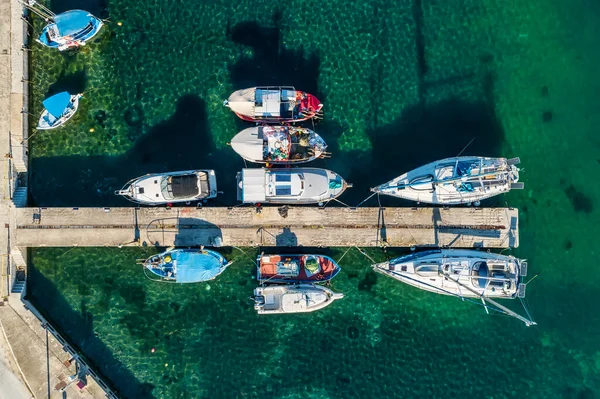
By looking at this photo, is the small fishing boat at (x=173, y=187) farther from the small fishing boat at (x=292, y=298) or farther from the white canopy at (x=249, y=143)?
the small fishing boat at (x=292, y=298)

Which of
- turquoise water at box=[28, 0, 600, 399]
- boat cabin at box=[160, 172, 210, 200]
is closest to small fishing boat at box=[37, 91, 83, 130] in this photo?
turquoise water at box=[28, 0, 600, 399]

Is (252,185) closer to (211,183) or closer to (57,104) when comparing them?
(211,183)

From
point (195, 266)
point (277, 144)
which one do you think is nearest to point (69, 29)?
point (277, 144)

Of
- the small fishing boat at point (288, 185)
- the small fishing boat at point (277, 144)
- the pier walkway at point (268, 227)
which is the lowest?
the pier walkway at point (268, 227)

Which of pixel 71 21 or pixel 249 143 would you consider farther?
pixel 71 21

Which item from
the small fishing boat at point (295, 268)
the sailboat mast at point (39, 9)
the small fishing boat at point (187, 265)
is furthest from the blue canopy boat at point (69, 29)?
the small fishing boat at point (295, 268)

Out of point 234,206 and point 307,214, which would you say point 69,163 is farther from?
point 307,214

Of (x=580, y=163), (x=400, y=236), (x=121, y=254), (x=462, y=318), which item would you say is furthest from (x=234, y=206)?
(x=580, y=163)
